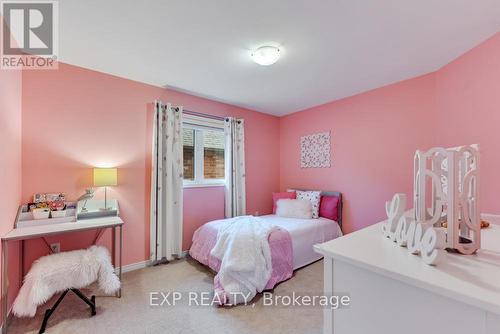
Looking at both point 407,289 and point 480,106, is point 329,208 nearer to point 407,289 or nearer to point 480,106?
point 480,106

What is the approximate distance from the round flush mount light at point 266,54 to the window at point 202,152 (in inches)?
61.8

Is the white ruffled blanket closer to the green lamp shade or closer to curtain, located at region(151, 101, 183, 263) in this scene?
curtain, located at region(151, 101, 183, 263)

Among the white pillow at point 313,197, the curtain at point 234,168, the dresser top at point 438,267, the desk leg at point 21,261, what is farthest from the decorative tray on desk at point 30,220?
the white pillow at point 313,197

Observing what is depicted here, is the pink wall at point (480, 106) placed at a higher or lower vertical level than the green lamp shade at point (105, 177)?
higher

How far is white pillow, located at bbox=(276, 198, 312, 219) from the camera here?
11.1ft

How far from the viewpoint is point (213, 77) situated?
2701mm

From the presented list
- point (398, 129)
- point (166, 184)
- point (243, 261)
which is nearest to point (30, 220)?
point (166, 184)

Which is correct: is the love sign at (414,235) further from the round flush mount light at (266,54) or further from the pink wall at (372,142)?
the pink wall at (372,142)

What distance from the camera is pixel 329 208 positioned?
3.40 m

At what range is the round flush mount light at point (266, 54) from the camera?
2031 millimetres

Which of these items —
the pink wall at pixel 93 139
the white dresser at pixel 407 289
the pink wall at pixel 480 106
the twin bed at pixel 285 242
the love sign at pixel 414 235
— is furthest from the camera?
the twin bed at pixel 285 242

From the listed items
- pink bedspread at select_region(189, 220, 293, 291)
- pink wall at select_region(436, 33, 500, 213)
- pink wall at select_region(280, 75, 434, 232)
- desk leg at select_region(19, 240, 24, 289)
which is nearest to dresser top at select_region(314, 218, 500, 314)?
pink wall at select_region(436, 33, 500, 213)

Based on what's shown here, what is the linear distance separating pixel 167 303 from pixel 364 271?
1.91 meters

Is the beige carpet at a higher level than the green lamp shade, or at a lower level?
lower
